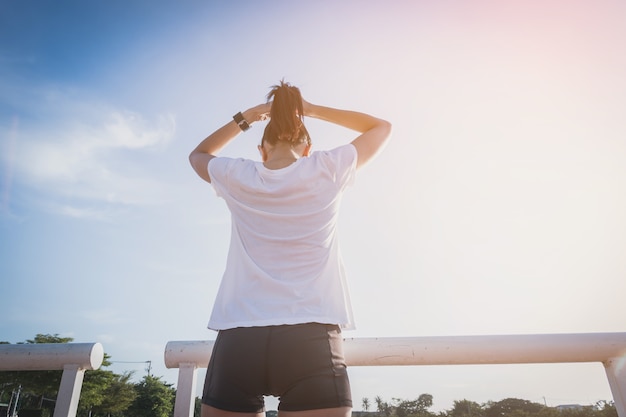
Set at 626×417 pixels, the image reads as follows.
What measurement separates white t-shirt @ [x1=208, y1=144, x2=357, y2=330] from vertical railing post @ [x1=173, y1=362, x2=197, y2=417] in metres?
1.03

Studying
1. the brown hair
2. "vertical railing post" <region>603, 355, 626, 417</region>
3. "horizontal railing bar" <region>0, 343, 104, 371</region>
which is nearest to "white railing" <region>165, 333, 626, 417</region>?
"vertical railing post" <region>603, 355, 626, 417</region>

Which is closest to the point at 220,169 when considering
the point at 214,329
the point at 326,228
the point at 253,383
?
the point at 326,228

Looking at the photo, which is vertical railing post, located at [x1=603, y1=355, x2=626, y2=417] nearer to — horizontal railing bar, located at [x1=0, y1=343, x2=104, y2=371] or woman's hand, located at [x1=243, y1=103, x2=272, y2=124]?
woman's hand, located at [x1=243, y1=103, x2=272, y2=124]

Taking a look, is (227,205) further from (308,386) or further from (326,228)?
(308,386)

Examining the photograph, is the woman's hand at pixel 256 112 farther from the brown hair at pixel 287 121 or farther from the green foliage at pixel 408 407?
the green foliage at pixel 408 407

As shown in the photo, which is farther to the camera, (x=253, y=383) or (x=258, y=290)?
(x=258, y=290)

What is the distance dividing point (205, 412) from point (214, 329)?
0.85 feet

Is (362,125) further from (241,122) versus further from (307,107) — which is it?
(241,122)

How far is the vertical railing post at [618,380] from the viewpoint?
82.0 inches

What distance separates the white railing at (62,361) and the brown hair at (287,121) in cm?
175

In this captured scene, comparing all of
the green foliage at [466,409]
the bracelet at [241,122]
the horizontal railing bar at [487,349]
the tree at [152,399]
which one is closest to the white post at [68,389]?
the horizontal railing bar at [487,349]

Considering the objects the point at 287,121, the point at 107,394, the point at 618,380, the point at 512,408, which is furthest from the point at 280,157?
the point at 107,394

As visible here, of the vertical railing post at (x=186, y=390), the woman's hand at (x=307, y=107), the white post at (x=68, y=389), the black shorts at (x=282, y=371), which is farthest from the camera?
the white post at (x=68, y=389)

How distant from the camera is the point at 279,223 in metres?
1.41
